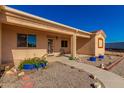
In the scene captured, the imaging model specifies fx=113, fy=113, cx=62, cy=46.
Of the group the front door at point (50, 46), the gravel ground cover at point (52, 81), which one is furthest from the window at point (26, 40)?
the gravel ground cover at point (52, 81)

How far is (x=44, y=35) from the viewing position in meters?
12.1

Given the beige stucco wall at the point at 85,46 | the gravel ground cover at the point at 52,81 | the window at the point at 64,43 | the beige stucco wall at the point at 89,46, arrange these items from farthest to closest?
the beige stucco wall at the point at 85,46, the beige stucco wall at the point at 89,46, the window at the point at 64,43, the gravel ground cover at the point at 52,81

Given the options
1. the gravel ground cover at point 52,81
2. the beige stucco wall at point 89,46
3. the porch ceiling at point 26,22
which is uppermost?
the porch ceiling at point 26,22

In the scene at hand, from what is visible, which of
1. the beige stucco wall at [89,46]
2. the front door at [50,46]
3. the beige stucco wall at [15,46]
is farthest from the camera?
the beige stucco wall at [89,46]

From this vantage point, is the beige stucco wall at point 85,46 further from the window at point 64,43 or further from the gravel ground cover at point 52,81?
the gravel ground cover at point 52,81

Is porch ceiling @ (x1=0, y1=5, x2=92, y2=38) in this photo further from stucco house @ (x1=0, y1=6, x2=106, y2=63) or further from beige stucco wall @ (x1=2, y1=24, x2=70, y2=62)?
beige stucco wall @ (x1=2, y1=24, x2=70, y2=62)

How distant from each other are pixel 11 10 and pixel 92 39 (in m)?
12.2

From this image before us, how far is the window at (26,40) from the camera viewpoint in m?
9.92

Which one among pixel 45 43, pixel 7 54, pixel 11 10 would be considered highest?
pixel 11 10

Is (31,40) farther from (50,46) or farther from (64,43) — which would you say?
(64,43)

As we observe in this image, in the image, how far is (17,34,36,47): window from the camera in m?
9.92

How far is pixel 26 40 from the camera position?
34.1ft
